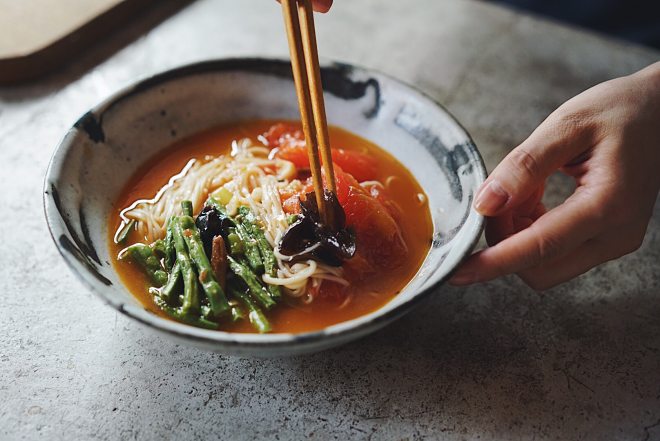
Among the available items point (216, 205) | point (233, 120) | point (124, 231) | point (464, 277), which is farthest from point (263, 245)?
point (233, 120)

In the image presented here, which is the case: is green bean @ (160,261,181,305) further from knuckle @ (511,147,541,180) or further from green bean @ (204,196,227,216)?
knuckle @ (511,147,541,180)

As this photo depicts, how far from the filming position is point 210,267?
89.4 inches

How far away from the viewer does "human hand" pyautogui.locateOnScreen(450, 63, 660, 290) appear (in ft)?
6.95

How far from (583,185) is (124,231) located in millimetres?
1839

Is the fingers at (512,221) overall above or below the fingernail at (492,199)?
below

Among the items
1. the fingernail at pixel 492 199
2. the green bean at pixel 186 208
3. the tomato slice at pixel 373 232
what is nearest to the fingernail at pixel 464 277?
the fingernail at pixel 492 199

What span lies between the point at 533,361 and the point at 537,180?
2.33ft

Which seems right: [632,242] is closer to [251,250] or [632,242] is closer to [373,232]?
[373,232]

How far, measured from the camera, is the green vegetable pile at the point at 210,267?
2.17 m

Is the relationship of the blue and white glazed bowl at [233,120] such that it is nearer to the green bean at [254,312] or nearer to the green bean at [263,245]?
the green bean at [254,312]

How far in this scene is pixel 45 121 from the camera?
3.36 metres

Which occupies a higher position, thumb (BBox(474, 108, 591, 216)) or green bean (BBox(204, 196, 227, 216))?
thumb (BBox(474, 108, 591, 216))

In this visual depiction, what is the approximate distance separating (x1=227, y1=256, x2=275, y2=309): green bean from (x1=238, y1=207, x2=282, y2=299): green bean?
0.04 m

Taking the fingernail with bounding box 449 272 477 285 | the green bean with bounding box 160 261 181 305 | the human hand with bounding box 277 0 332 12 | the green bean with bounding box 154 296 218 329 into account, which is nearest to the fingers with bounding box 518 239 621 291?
the fingernail with bounding box 449 272 477 285
